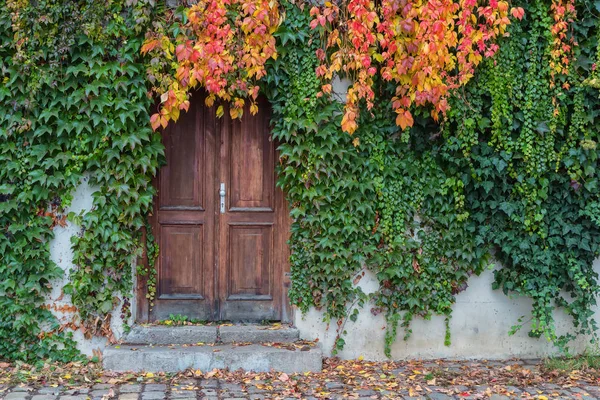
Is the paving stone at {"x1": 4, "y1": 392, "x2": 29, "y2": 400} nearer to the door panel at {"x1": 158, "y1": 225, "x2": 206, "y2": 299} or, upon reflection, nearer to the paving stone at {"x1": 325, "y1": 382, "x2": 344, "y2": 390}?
the door panel at {"x1": 158, "y1": 225, "x2": 206, "y2": 299}

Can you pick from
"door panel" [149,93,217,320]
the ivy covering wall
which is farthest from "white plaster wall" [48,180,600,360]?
"door panel" [149,93,217,320]

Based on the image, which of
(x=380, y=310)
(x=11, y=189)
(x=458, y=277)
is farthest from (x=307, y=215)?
(x=11, y=189)

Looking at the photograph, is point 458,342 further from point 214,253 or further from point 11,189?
point 11,189

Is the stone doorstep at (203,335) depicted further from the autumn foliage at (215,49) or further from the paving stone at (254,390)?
the autumn foliage at (215,49)

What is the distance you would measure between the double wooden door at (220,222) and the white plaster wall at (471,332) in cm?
61

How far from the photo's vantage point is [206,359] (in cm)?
530

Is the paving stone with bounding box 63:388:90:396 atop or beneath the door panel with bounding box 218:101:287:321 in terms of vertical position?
beneath

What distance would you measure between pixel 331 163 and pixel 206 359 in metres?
2.04

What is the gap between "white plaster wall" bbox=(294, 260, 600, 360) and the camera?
5.77m

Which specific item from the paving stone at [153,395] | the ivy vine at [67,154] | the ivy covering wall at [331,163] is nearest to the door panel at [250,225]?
the ivy covering wall at [331,163]

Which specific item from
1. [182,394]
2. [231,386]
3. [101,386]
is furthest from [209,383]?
[101,386]

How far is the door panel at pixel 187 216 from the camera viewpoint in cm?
586

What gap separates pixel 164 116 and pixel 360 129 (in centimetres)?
176

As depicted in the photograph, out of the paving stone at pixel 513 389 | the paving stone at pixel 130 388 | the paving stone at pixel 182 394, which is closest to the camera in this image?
the paving stone at pixel 182 394
